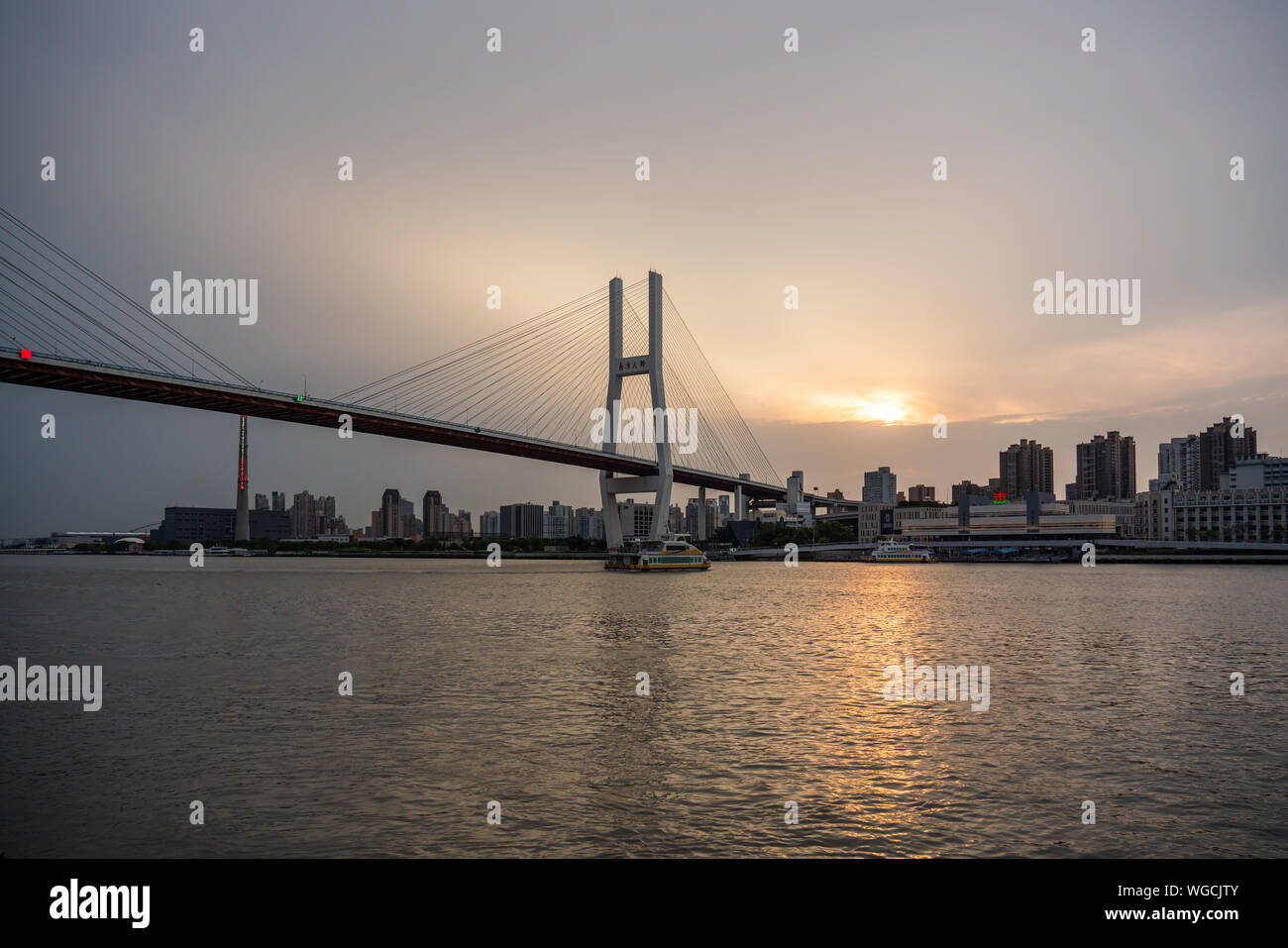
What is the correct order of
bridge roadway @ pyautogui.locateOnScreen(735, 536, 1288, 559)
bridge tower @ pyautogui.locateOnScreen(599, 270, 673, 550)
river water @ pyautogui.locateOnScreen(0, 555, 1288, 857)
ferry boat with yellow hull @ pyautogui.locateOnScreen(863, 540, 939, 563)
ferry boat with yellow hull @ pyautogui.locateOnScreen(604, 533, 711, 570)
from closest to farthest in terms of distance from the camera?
1. river water @ pyautogui.locateOnScreen(0, 555, 1288, 857)
2. bridge tower @ pyautogui.locateOnScreen(599, 270, 673, 550)
3. ferry boat with yellow hull @ pyautogui.locateOnScreen(604, 533, 711, 570)
4. bridge roadway @ pyautogui.locateOnScreen(735, 536, 1288, 559)
5. ferry boat with yellow hull @ pyautogui.locateOnScreen(863, 540, 939, 563)

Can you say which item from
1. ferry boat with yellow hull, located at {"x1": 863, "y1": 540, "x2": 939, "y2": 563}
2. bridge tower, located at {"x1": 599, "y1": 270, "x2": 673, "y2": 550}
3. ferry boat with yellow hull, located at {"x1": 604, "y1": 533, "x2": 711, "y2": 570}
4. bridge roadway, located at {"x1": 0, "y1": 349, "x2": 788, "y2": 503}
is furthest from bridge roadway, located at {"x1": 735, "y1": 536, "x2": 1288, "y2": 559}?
bridge roadway, located at {"x1": 0, "y1": 349, "x2": 788, "y2": 503}

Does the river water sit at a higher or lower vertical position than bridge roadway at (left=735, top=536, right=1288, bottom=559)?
higher

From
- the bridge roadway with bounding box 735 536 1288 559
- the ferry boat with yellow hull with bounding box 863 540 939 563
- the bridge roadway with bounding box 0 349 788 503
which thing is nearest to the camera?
the bridge roadway with bounding box 0 349 788 503

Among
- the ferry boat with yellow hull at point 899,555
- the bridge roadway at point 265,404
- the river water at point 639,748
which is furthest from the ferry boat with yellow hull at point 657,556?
the river water at point 639,748

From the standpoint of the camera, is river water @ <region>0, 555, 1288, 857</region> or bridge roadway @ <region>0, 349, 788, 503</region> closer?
river water @ <region>0, 555, 1288, 857</region>

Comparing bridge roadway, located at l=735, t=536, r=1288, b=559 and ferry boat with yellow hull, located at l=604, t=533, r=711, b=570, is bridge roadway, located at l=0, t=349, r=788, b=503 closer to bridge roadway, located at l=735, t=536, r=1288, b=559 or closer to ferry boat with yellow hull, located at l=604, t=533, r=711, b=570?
ferry boat with yellow hull, located at l=604, t=533, r=711, b=570

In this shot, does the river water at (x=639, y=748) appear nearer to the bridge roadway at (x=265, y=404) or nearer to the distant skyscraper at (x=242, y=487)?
the bridge roadway at (x=265, y=404)
